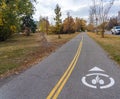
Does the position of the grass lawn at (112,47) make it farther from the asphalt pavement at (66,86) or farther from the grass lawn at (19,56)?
the grass lawn at (19,56)

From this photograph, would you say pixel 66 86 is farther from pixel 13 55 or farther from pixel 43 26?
pixel 43 26

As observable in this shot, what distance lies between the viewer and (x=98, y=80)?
28.8 feet

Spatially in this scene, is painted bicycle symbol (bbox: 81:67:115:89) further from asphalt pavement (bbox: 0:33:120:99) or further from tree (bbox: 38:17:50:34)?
tree (bbox: 38:17:50:34)

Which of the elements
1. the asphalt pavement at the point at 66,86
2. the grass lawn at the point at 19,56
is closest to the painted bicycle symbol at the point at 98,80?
the asphalt pavement at the point at 66,86

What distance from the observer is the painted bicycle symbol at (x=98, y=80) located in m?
8.02

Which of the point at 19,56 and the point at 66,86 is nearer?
the point at 66,86

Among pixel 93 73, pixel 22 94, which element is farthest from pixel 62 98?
pixel 93 73

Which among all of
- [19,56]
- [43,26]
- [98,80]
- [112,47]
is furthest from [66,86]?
[43,26]

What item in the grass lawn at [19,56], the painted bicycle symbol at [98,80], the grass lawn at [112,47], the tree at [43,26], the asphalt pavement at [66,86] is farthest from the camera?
the tree at [43,26]

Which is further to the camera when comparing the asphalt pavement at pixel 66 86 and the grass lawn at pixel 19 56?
the grass lawn at pixel 19 56

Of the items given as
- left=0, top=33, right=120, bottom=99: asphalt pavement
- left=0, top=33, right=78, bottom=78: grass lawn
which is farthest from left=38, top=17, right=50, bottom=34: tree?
left=0, top=33, right=120, bottom=99: asphalt pavement

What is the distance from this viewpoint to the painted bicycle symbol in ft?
26.3

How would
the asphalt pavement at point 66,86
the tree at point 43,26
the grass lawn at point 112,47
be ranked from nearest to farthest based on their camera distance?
the asphalt pavement at point 66,86 < the grass lawn at point 112,47 < the tree at point 43,26

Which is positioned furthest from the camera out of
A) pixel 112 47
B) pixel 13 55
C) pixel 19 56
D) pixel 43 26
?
pixel 43 26
